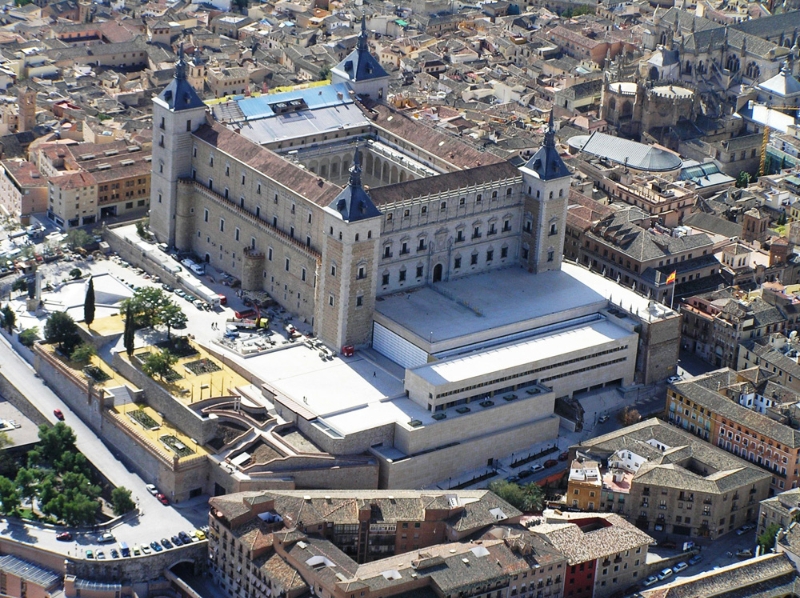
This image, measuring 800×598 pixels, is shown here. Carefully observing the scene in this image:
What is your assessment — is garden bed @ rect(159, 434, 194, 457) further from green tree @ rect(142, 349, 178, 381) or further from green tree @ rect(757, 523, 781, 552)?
green tree @ rect(757, 523, 781, 552)

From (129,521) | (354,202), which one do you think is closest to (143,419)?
Answer: (129,521)

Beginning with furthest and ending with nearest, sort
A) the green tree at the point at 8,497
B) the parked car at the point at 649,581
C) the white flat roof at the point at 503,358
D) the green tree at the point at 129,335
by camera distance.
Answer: the green tree at the point at 129,335, the white flat roof at the point at 503,358, the green tree at the point at 8,497, the parked car at the point at 649,581

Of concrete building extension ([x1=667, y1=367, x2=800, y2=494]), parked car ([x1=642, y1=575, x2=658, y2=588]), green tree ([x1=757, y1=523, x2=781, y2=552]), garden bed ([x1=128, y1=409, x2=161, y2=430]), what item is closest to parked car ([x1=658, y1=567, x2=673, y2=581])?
parked car ([x1=642, y1=575, x2=658, y2=588])

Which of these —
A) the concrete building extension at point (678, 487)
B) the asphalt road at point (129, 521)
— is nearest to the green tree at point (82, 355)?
the asphalt road at point (129, 521)

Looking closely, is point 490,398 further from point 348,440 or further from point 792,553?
Result: point 792,553

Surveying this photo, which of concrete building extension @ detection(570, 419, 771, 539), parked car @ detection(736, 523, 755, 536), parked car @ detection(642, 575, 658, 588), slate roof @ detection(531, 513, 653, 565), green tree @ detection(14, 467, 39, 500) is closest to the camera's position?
slate roof @ detection(531, 513, 653, 565)

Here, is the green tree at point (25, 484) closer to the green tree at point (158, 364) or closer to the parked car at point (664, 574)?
the green tree at point (158, 364)

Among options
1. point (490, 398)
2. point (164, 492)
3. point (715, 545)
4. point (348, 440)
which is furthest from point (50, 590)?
point (715, 545)
